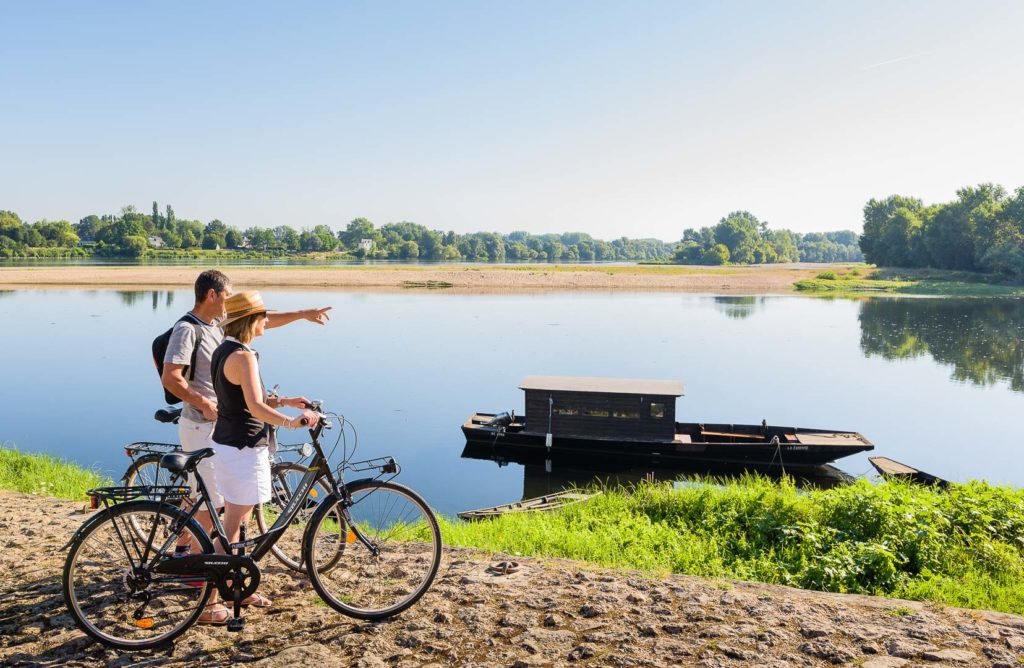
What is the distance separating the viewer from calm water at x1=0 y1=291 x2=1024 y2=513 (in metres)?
18.1

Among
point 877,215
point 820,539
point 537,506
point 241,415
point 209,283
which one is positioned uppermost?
point 877,215

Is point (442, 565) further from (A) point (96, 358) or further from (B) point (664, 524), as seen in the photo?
(A) point (96, 358)

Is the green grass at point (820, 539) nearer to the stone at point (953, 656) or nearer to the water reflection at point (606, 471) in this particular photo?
the stone at point (953, 656)

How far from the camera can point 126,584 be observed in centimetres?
464

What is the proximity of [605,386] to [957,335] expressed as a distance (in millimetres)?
34440

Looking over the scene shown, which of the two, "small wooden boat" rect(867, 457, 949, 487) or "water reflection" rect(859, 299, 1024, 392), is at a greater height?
"water reflection" rect(859, 299, 1024, 392)

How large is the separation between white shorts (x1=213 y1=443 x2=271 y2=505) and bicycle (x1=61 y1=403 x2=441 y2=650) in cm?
13

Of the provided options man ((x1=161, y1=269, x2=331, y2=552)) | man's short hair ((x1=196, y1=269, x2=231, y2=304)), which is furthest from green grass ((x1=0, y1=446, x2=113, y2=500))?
man's short hair ((x1=196, y1=269, x2=231, y2=304))

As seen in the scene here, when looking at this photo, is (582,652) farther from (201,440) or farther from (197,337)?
(197,337)

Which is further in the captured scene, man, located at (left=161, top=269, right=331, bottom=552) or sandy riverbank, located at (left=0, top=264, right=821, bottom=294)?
sandy riverbank, located at (left=0, top=264, right=821, bottom=294)

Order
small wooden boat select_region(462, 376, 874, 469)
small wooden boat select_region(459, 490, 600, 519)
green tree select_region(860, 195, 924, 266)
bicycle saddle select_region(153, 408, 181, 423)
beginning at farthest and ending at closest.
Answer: green tree select_region(860, 195, 924, 266) → small wooden boat select_region(462, 376, 874, 469) → small wooden boat select_region(459, 490, 600, 519) → bicycle saddle select_region(153, 408, 181, 423)

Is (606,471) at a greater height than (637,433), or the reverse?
(637,433)

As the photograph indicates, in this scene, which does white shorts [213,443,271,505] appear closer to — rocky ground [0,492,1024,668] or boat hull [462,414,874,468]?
rocky ground [0,492,1024,668]

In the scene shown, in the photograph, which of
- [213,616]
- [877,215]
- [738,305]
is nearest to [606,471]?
[213,616]
